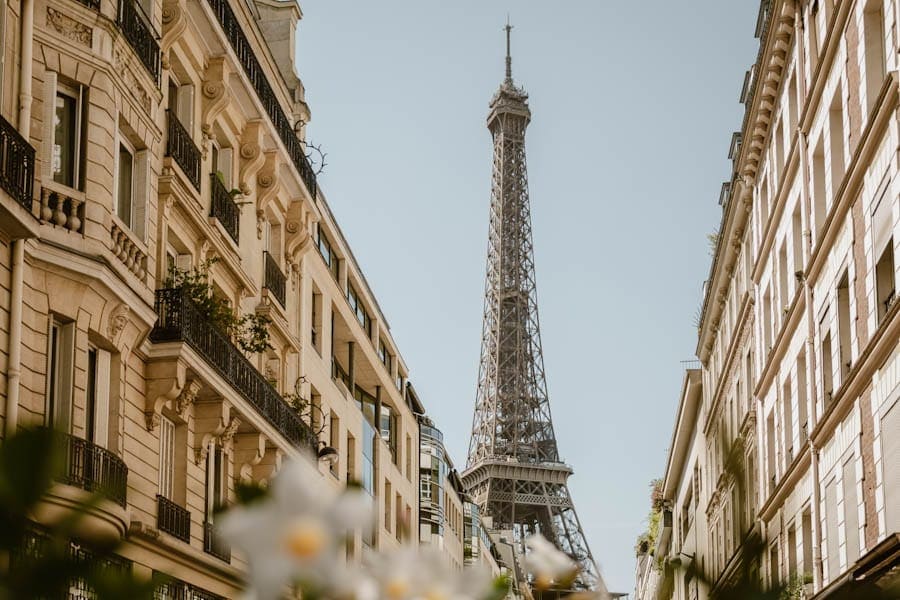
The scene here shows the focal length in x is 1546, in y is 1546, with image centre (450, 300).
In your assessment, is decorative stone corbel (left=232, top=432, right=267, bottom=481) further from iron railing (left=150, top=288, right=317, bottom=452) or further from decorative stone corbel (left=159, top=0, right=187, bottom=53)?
decorative stone corbel (left=159, top=0, right=187, bottom=53)

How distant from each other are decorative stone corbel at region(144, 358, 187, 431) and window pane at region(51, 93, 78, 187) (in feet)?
14.9

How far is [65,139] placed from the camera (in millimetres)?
20500

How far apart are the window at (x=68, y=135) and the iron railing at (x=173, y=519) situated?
6.05 m

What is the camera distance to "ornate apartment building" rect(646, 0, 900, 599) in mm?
22656

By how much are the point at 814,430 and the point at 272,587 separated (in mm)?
28578

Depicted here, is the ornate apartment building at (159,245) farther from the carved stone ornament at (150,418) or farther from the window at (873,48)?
the window at (873,48)

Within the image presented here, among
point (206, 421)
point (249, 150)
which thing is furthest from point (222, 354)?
point (249, 150)

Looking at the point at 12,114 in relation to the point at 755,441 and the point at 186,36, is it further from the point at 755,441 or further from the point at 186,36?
the point at 755,441

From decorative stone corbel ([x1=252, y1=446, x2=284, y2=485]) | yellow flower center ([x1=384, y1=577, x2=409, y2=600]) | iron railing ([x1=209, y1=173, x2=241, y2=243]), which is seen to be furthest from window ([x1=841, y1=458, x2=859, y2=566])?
yellow flower center ([x1=384, y1=577, x2=409, y2=600])

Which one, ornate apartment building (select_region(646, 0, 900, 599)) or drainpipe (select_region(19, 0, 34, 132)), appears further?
ornate apartment building (select_region(646, 0, 900, 599))

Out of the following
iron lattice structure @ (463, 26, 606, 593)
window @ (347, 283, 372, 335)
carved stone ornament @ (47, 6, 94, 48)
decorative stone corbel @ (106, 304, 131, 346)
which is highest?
iron lattice structure @ (463, 26, 606, 593)

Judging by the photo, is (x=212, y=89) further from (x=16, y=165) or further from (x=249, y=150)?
(x=16, y=165)

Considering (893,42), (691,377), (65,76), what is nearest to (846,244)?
(893,42)

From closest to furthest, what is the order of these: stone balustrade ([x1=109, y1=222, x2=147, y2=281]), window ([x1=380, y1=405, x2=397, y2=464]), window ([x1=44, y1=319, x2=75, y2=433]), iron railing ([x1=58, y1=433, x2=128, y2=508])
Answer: iron railing ([x1=58, y1=433, x2=128, y2=508]) → window ([x1=44, y1=319, x2=75, y2=433]) → stone balustrade ([x1=109, y1=222, x2=147, y2=281]) → window ([x1=380, y1=405, x2=397, y2=464])
